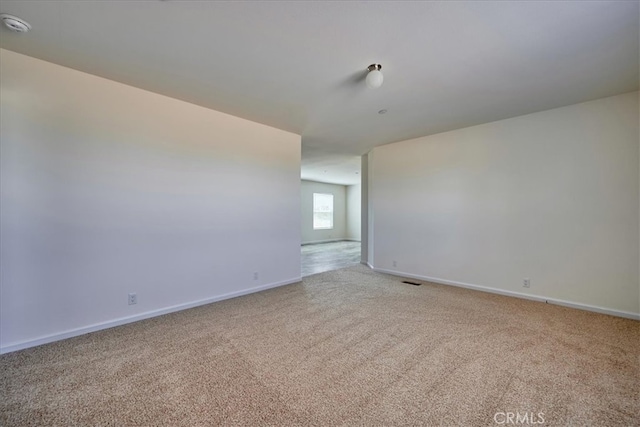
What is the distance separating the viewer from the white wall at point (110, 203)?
7.30 feet

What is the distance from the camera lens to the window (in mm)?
10000

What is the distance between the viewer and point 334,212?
419 inches

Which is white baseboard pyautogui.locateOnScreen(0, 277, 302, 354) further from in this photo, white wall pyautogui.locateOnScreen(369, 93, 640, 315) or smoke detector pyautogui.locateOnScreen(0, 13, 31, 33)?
white wall pyautogui.locateOnScreen(369, 93, 640, 315)

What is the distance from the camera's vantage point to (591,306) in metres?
3.07

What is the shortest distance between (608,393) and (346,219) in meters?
9.53

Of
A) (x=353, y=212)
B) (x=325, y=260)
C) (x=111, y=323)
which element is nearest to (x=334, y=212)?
(x=353, y=212)

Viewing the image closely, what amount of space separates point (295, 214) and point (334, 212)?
6.28 metres

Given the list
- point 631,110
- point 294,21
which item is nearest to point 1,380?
point 294,21

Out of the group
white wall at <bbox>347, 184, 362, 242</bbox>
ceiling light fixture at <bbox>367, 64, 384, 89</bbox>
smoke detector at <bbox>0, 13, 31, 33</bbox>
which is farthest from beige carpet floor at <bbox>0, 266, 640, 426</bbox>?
white wall at <bbox>347, 184, 362, 242</bbox>

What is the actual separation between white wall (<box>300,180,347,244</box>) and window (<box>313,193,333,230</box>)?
0.15 m

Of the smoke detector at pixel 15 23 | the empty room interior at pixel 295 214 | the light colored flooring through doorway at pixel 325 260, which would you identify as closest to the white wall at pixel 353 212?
the light colored flooring through doorway at pixel 325 260

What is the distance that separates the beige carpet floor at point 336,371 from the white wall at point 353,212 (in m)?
7.74

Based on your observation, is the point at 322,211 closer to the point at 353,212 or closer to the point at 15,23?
the point at 353,212

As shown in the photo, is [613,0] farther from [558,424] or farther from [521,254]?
[521,254]
